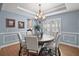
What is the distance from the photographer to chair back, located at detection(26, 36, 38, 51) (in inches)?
68.2

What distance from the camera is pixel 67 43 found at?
66.2 inches

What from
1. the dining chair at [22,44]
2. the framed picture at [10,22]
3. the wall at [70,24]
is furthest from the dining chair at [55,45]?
the framed picture at [10,22]

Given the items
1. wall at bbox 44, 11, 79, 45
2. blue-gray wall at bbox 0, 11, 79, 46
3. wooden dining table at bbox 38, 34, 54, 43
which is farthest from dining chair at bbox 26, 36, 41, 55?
wall at bbox 44, 11, 79, 45

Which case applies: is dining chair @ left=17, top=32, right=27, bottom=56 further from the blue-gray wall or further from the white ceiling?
the white ceiling

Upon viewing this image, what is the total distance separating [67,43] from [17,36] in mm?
931

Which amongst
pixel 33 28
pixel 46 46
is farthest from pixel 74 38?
pixel 33 28

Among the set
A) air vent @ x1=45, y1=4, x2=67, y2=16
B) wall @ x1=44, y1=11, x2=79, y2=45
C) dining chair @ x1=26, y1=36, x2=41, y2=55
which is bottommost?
dining chair @ x1=26, y1=36, x2=41, y2=55

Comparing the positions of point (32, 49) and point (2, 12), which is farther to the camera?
point (32, 49)

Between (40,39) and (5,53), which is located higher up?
(40,39)

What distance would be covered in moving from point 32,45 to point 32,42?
57 millimetres

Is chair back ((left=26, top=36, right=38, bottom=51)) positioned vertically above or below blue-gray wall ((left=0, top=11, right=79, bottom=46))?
below

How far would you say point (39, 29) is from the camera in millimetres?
1707

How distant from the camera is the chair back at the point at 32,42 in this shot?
173cm

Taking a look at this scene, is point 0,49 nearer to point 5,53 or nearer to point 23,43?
point 5,53
